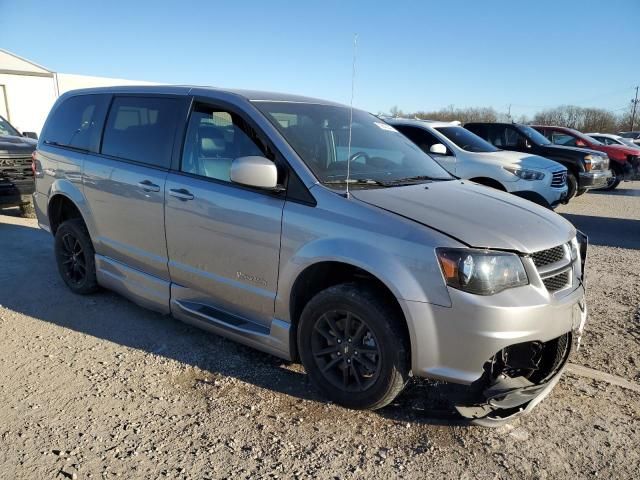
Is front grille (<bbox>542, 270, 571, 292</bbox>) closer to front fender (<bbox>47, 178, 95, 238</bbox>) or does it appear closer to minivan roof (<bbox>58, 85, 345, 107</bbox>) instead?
minivan roof (<bbox>58, 85, 345, 107</bbox>)

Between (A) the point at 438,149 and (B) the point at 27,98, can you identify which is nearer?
(A) the point at 438,149

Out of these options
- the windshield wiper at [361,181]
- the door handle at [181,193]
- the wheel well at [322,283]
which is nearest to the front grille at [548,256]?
the wheel well at [322,283]

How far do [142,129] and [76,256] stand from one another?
154 centimetres

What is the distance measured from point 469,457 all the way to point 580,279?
1.29m

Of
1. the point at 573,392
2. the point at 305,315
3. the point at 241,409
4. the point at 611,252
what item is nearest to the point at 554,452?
the point at 573,392

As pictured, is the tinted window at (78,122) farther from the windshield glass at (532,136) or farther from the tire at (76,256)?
the windshield glass at (532,136)

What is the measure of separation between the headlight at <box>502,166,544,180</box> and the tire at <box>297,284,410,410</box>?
21.4ft

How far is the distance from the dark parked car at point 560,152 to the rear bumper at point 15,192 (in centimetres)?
937

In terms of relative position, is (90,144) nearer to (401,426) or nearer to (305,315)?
(305,315)

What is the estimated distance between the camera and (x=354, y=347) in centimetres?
304

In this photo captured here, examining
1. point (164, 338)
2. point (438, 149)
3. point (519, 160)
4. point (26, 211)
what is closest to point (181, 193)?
point (164, 338)

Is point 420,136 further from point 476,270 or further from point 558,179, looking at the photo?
point 476,270

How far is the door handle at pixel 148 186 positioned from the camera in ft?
12.8

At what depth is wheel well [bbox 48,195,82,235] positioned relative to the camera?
503cm
